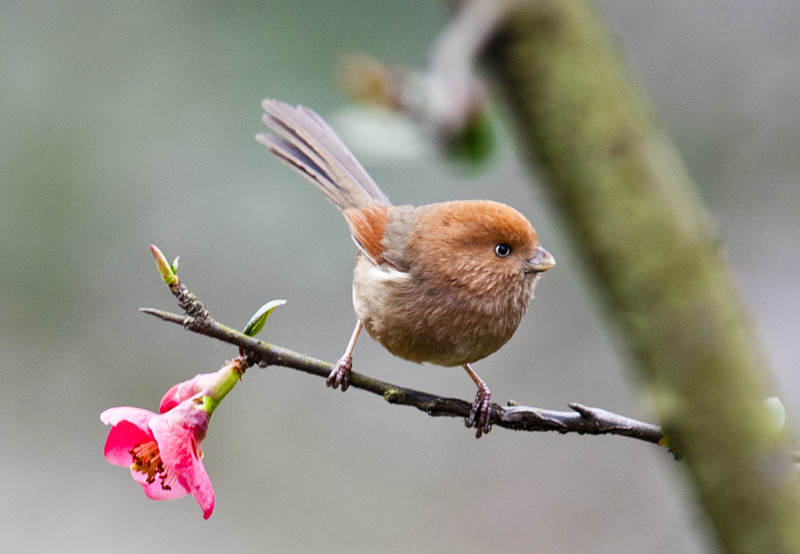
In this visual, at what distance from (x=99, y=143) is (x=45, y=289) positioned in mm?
1132

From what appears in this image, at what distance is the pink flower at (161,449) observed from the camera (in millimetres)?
1641

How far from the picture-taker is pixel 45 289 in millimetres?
5891

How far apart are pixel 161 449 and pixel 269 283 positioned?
158 inches

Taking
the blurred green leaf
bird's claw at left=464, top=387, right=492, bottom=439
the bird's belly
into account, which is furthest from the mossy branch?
the bird's belly

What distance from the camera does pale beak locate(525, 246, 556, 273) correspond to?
2.39m

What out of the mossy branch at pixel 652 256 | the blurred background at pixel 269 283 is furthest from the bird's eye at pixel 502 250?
the blurred background at pixel 269 283

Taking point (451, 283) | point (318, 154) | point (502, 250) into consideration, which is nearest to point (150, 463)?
point (451, 283)

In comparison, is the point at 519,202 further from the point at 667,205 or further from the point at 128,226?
the point at 667,205

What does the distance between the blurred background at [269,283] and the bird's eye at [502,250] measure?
311 cm

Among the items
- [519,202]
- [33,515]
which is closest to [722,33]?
[519,202]

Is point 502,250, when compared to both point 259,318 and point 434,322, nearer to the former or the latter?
point 434,322

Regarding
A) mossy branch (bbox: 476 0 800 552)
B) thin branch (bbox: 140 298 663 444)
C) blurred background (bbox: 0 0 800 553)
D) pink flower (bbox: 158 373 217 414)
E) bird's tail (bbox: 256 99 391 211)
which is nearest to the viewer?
mossy branch (bbox: 476 0 800 552)

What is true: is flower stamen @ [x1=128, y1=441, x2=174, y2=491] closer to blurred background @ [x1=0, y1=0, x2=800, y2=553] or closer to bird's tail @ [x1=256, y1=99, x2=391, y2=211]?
bird's tail @ [x1=256, y1=99, x2=391, y2=211]

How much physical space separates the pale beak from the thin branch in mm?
623
